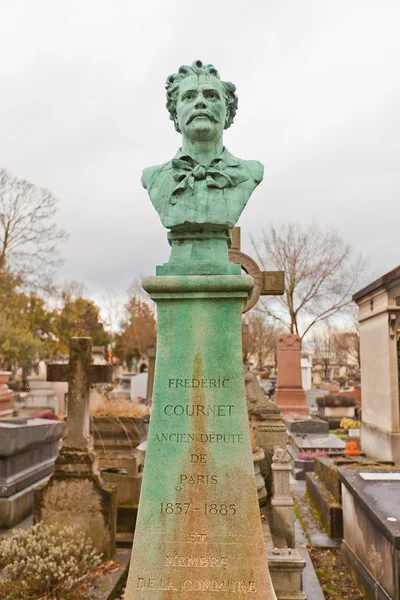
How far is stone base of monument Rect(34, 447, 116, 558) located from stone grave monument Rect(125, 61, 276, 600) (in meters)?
2.50

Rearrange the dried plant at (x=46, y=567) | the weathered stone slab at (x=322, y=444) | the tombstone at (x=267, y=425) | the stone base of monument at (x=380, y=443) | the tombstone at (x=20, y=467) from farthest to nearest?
the weathered stone slab at (x=322, y=444)
the stone base of monument at (x=380, y=443)
the tombstone at (x=267, y=425)
the tombstone at (x=20, y=467)
the dried plant at (x=46, y=567)

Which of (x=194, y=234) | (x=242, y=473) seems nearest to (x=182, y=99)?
(x=194, y=234)

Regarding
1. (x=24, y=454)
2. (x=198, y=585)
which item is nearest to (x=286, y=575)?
(x=198, y=585)

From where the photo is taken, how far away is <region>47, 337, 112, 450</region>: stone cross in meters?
5.87

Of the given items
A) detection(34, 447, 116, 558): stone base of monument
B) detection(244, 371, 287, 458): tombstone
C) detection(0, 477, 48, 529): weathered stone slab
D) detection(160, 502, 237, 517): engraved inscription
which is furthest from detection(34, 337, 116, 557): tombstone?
detection(160, 502, 237, 517): engraved inscription

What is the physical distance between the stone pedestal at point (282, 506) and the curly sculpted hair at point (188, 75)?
3777 millimetres

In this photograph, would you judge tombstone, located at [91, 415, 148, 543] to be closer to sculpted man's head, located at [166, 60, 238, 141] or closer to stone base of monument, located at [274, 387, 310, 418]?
sculpted man's head, located at [166, 60, 238, 141]

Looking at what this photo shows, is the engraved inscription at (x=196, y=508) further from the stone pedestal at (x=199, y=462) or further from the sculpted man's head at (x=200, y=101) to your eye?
the sculpted man's head at (x=200, y=101)

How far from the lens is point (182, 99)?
12.9ft

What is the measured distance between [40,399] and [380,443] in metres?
14.6

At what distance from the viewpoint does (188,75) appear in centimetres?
395

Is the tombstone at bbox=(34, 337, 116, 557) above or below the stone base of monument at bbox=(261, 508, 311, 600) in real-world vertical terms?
above

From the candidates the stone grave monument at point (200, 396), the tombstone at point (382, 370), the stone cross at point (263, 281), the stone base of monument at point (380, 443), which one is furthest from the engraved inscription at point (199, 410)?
the tombstone at point (382, 370)

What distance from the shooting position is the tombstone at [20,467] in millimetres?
6836
